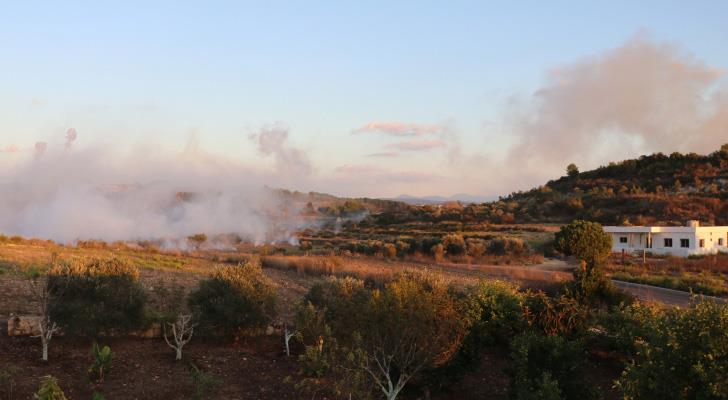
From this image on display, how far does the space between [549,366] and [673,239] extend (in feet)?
112

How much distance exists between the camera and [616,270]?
28.3 metres

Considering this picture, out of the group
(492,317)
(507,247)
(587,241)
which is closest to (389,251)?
(507,247)

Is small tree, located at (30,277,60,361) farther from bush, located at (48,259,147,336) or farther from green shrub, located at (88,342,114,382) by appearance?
green shrub, located at (88,342,114,382)

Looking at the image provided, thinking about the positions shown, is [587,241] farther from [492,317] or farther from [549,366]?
[549,366]

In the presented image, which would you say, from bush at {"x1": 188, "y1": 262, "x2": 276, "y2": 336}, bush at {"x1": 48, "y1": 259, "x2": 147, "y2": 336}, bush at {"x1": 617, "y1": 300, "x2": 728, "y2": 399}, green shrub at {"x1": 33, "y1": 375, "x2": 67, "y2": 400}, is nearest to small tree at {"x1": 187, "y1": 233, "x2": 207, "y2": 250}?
bush at {"x1": 188, "y1": 262, "x2": 276, "y2": 336}

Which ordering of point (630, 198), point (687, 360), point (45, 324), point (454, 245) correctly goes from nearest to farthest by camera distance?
point (687, 360) → point (45, 324) → point (454, 245) → point (630, 198)

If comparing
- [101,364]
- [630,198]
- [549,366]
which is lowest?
[101,364]

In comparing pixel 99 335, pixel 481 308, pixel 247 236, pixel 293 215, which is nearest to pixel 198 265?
pixel 99 335

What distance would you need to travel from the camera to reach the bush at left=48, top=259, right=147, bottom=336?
1070 centimetres

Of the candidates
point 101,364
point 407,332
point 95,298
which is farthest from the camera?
point 95,298

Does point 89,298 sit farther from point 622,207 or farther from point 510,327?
point 622,207

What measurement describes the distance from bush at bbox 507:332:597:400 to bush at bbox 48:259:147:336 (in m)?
7.18

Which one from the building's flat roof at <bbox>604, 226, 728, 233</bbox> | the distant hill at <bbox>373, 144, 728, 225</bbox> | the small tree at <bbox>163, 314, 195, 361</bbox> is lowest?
the small tree at <bbox>163, 314, 195, 361</bbox>

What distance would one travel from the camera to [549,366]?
8.95 meters
